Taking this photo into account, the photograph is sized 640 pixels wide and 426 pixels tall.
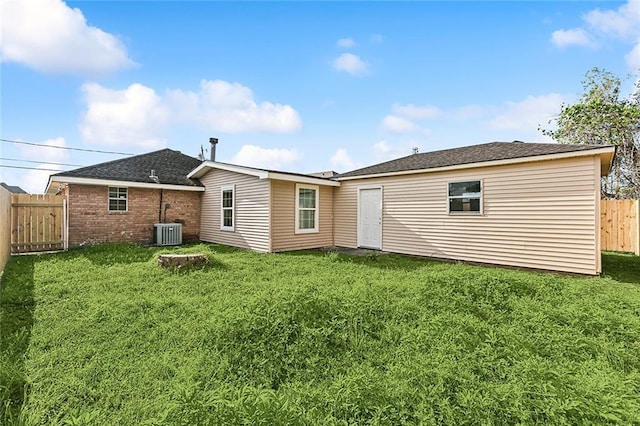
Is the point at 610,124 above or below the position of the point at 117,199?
above

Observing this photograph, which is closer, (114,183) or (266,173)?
(266,173)

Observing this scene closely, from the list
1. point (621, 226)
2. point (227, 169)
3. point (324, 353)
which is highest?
point (227, 169)

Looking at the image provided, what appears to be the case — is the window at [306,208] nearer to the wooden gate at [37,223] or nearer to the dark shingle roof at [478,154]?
the dark shingle roof at [478,154]

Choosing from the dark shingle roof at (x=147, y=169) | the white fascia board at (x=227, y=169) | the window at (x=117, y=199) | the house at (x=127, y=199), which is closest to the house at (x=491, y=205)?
the white fascia board at (x=227, y=169)

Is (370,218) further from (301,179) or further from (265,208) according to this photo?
(265,208)

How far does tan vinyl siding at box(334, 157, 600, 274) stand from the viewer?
6852 millimetres

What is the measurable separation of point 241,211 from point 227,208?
104cm

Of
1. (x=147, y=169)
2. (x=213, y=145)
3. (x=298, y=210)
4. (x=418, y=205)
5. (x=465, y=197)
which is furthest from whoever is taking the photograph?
(x=213, y=145)

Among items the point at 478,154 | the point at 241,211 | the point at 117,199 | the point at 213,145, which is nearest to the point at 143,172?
the point at 117,199

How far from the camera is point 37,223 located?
30.5ft

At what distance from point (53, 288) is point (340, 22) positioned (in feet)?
30.2

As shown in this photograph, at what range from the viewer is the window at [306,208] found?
10.6 metres

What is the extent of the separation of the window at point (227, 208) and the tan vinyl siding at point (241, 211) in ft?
0.64

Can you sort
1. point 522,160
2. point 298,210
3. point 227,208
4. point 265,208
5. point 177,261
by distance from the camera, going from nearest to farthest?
point 177,261 → point 522,160 → point 265,208 → point 298,210 → point 227,208
